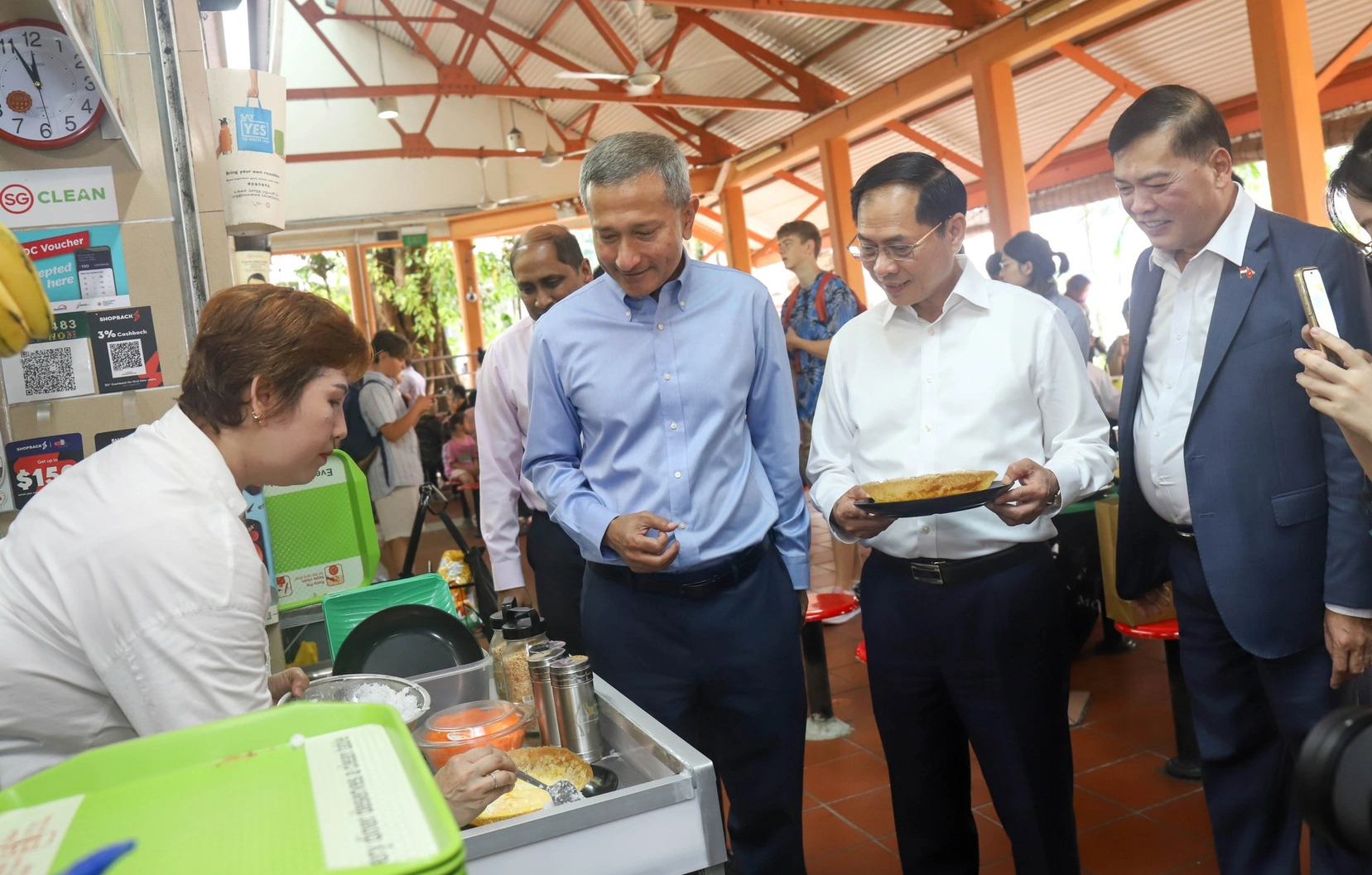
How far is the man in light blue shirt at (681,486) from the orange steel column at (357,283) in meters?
16.1

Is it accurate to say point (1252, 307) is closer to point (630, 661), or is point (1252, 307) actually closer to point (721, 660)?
point (721, 660)

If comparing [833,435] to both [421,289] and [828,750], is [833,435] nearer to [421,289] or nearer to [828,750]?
[828,750]

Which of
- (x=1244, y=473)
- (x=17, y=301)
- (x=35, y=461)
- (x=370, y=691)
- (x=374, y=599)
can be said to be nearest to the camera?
(x=17, y=301)

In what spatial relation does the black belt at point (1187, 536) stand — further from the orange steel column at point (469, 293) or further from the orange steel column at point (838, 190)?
the orange steel column at point (469, 293)

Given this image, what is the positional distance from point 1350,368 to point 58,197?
2.56 m

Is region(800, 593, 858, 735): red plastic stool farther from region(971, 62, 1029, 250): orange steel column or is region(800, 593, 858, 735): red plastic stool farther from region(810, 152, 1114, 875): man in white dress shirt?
region(971, 62, 1029, 250): orange steel column

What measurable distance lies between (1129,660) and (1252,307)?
9.41ft

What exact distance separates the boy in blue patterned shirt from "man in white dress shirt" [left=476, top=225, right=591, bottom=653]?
230 centimetres

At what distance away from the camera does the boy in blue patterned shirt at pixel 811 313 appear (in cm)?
514

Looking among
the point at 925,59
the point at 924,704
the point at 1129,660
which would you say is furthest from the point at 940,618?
the point at 925,59

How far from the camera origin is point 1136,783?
3234 mm

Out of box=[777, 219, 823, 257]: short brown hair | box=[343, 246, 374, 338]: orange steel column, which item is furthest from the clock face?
box=[343, 246, 374, 338]: orange steel column

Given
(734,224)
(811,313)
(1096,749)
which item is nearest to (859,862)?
(1096,749)

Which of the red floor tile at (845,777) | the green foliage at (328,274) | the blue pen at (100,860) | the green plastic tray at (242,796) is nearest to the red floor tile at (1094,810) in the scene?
the red floor tile at (845,777)
